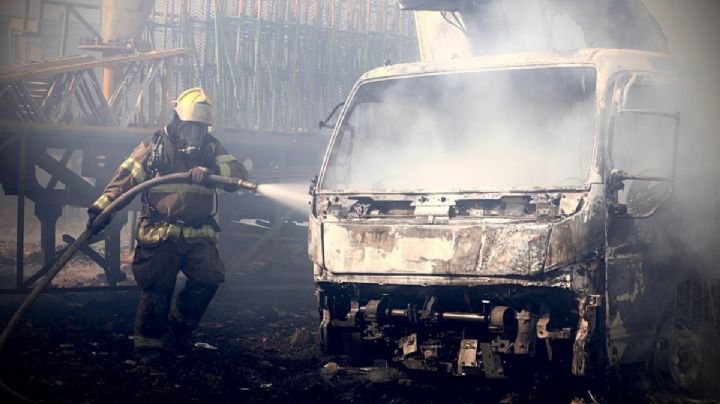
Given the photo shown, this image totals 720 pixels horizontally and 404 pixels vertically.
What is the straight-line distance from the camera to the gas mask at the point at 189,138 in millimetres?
6961

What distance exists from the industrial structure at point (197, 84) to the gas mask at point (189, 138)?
8.94ft

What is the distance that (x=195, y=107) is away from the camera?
6969 mm

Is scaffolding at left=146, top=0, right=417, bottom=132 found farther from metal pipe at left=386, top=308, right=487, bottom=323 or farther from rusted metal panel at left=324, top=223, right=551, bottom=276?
metal pipe at left=386, top=308, right=487, bottom=323

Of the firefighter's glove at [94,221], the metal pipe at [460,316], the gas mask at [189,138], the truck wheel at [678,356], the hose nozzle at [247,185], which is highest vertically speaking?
the gas mask at [189,138]

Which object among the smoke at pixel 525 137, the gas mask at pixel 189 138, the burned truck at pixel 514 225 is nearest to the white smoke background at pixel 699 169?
the smoke at pixel 525 137

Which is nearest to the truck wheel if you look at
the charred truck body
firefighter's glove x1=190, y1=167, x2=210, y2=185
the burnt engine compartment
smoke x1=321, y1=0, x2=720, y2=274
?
the charred truck body

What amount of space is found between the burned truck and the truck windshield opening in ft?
0.04

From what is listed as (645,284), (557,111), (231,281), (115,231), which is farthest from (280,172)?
(645,284)

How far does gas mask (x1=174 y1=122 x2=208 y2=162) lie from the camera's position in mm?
Answer: 6961

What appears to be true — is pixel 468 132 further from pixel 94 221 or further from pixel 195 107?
pixel 94 221

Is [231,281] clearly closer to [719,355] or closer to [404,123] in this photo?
[404,123]

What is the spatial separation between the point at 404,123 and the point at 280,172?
5.09 meters

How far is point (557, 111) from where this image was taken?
19.0ft

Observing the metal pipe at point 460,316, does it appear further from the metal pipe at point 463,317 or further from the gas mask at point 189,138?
the gas mask at point 189,138
